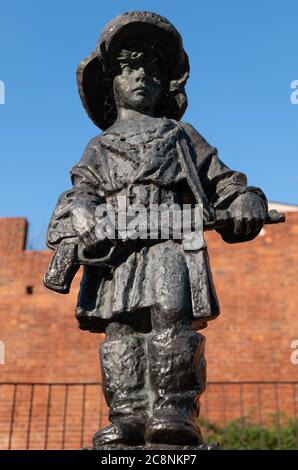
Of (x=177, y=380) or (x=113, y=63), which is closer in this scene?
(x=177, y=380)

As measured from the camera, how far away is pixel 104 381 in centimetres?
290

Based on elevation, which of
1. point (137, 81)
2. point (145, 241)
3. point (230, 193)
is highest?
point (137, 81)

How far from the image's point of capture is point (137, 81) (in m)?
3.44

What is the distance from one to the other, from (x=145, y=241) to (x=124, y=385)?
2.07ft

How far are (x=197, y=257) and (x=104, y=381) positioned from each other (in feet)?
2.19

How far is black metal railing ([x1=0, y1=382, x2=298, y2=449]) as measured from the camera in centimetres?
1211

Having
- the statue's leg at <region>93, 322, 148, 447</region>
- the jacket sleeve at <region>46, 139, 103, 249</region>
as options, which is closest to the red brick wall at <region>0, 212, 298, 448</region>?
the jacket sleeve at <region>46, 139, 103, 249</region>

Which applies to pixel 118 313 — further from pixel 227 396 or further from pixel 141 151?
pixel 227 396

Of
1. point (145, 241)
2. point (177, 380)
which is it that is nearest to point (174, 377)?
point (177, 380)

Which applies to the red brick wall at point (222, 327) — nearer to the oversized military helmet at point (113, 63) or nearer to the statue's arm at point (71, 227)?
the oversized military helmet at point (113, 63)

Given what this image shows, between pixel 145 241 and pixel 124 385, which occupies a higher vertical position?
pixel 145 241

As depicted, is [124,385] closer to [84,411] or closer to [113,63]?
[113,63]

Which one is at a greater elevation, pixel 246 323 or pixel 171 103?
pixel 171 103

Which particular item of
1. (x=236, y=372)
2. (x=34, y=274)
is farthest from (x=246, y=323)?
(x=34, y=274)
